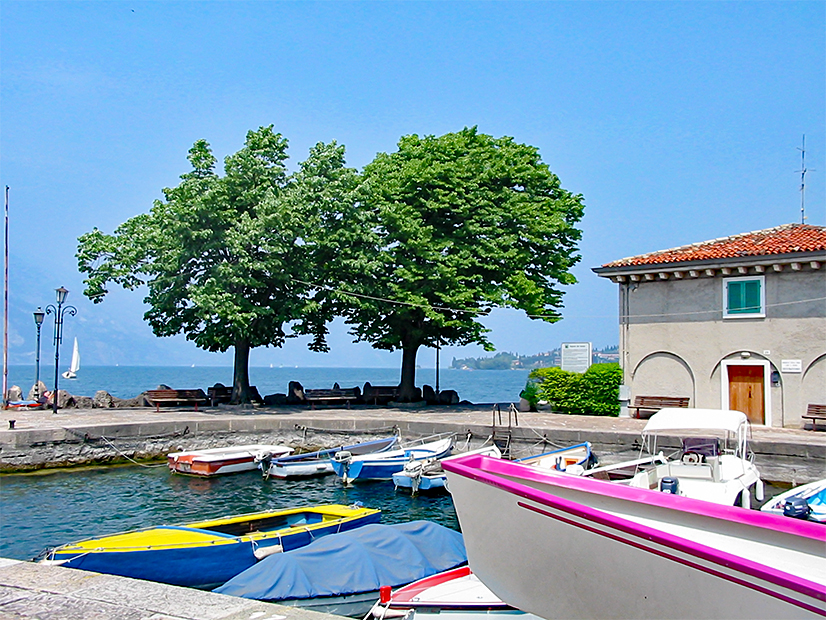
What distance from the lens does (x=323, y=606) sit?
978 centimetres

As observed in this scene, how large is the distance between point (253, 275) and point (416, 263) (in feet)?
24.3

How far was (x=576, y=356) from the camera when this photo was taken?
1199 inches

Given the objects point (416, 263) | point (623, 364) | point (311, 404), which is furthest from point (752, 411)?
point (311, 404)

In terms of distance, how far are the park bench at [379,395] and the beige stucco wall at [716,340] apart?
36.7 feet

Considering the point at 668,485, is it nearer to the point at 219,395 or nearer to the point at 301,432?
the point at 301,432

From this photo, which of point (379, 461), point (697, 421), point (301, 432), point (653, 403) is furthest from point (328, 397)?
point (697, 421)

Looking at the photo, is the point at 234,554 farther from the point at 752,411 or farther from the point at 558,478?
the point at 752,411

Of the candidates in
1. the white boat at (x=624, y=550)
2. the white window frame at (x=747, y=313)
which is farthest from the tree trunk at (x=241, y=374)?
the white boat at (x=624, y=550)

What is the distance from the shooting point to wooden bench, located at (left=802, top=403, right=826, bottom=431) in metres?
23.3

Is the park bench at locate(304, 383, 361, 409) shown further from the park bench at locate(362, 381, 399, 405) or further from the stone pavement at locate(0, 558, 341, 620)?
the stone pavement at locate(0, 558, 341, 620)

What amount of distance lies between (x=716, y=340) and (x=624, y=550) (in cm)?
2338

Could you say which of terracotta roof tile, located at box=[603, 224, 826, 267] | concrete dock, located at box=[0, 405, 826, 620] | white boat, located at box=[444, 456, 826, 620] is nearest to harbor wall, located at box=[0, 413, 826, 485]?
concrete dock, located at box=[0, 405, 826, 620]

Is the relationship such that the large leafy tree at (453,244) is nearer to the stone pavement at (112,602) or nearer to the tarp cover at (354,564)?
the tarp cover at (354,564)

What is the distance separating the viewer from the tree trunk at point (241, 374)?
30875mm
